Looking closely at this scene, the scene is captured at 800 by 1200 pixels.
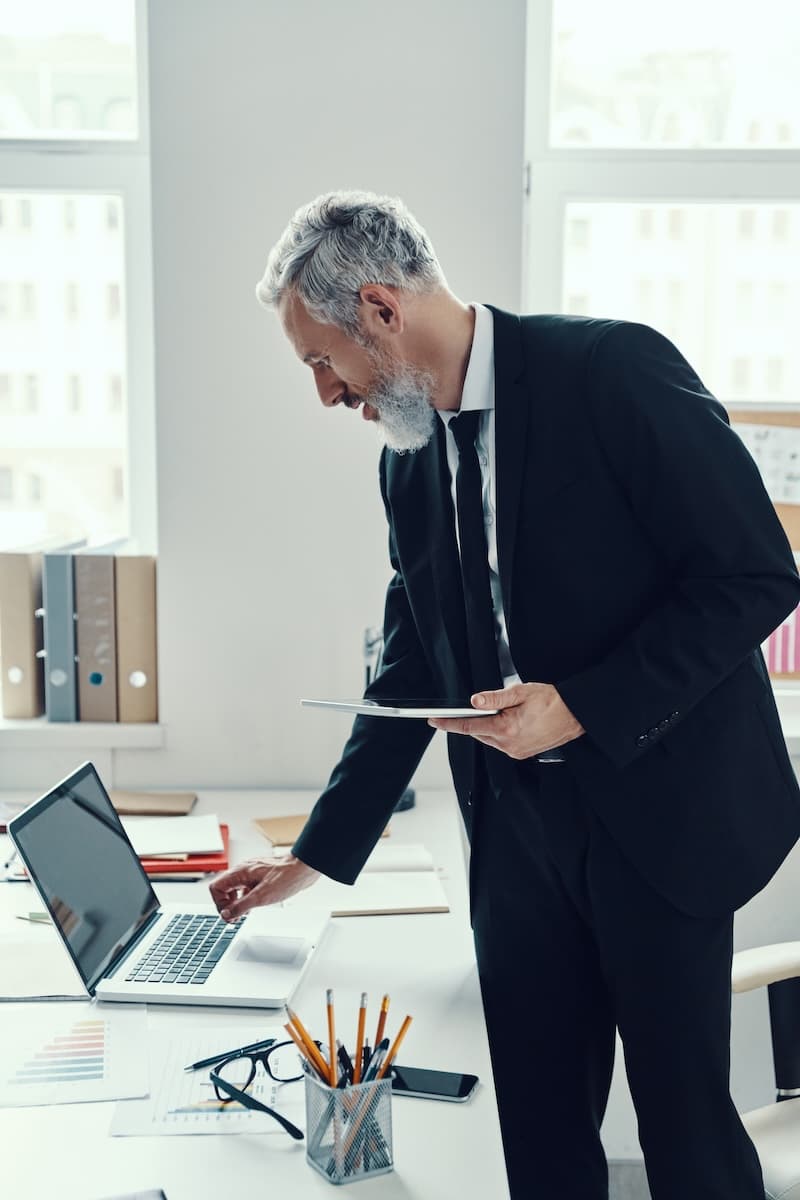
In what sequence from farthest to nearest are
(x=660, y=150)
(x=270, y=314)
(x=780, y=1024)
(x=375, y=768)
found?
(x=660, y=150) → (x=270, y=314) → (x=780, y=1024) → (x=375, y=768)

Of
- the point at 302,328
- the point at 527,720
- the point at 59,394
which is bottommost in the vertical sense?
the point at 527,720

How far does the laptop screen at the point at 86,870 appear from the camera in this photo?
137 centimetres

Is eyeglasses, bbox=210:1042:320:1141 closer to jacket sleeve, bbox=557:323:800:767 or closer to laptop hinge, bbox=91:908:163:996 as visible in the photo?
laptop hinge, bbox=91:908:163:996

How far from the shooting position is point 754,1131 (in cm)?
166

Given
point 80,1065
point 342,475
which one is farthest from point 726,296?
point 80,1065

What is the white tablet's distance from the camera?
49.0 inches

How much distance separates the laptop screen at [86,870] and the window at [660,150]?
1456 millimetres

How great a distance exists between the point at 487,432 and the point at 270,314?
98 cm

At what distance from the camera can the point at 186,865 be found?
1845mm

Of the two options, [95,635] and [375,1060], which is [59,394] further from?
[375,1060]

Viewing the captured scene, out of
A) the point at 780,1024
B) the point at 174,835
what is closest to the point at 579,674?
the point at 780,1024

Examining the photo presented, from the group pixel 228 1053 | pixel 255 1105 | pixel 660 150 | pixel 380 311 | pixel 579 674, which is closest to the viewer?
pixel 255 1105

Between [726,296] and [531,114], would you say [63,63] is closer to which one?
[531,114]

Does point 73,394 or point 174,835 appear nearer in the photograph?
point 174,835
